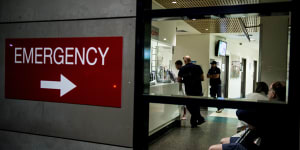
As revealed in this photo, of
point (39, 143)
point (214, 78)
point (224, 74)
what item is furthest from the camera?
point (224, 74)

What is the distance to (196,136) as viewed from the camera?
4.80 metres

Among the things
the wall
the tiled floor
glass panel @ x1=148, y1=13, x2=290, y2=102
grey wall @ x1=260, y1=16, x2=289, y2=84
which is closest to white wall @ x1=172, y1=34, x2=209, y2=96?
glass panel @ x1=148, y1=13, x2=290, y2=102

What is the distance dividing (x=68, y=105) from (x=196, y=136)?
9.86 feet

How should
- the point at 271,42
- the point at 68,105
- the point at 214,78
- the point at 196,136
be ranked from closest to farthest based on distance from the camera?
the point at 68,105
the point at 271,42
the point at 196,136
the point at 214,78

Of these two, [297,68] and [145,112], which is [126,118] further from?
[297,68]

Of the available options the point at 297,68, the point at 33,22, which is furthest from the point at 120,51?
the point at 297,68

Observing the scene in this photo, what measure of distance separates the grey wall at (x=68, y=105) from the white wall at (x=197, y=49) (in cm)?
718

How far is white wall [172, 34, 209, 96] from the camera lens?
9615 mm

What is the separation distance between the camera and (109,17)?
2328 millimetres

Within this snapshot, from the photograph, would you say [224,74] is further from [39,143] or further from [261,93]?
[39,143]

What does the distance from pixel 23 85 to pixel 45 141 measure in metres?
0.66

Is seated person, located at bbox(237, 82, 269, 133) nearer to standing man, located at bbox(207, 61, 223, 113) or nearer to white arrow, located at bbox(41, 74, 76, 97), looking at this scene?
white arrow, located at bbox(41, 74, 76, 97)

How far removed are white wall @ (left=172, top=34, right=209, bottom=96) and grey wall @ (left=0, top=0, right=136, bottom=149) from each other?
7177 mm

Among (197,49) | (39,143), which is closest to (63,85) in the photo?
(39,143)
